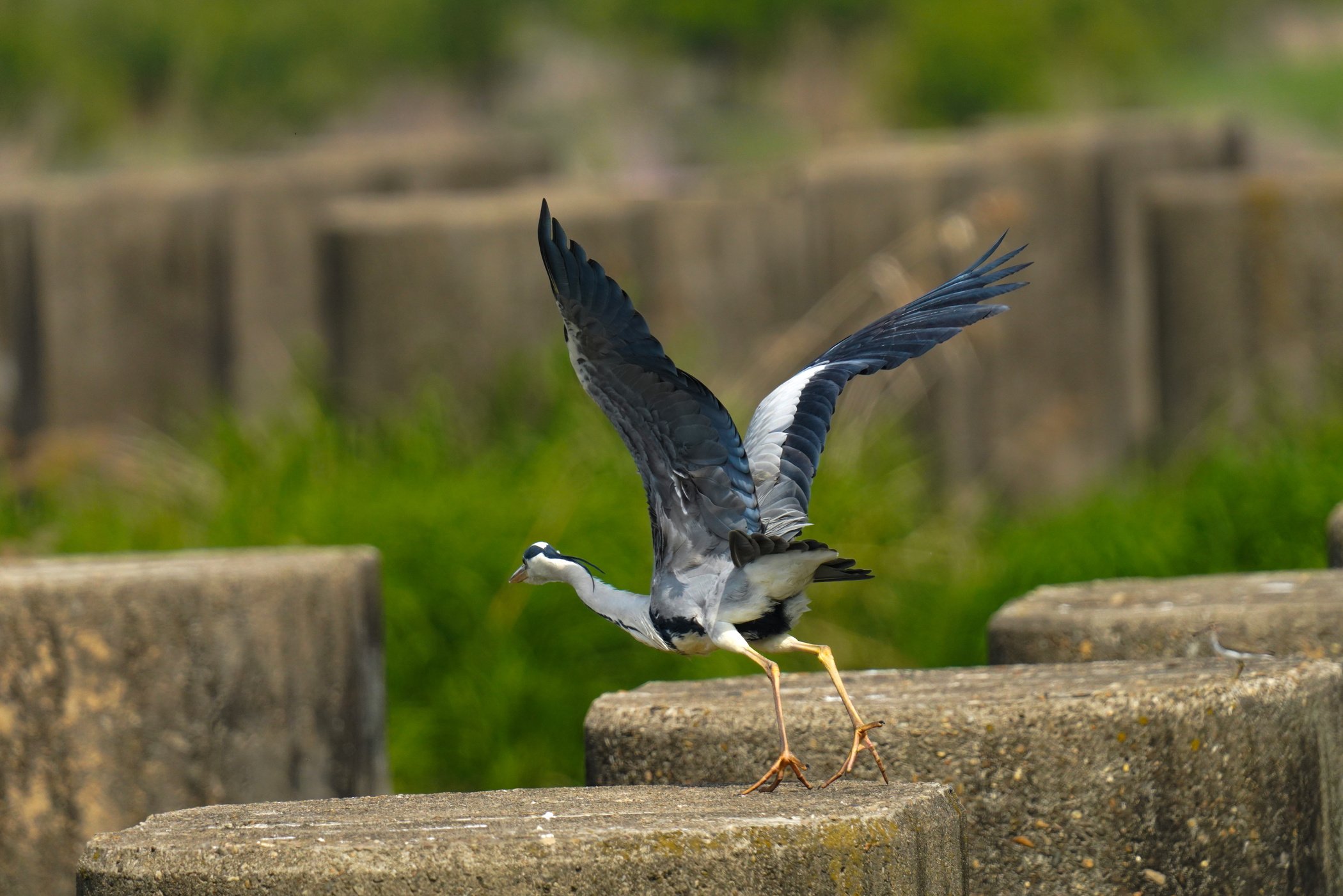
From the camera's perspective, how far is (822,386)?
11.0 ft

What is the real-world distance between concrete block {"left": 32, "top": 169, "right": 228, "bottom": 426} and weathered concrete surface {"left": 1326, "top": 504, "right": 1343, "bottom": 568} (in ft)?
15.5

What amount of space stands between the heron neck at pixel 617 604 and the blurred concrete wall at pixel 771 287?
4.00 meters

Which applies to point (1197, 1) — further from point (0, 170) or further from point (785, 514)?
point (785, 514)

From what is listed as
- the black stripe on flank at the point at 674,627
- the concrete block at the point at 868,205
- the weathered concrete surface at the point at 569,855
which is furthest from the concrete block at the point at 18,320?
the black stripe on flank at the point at 674,627

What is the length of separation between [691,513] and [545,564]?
28cm

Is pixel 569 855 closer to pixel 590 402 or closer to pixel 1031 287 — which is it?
pixel 590 402

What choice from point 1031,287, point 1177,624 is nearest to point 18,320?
point 1031,287

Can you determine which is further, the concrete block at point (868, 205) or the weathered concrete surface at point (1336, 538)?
the concrete block at point (868, 205)

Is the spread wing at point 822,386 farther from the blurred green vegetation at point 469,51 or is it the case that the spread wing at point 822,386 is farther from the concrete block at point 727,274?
the blurred green vegetation at point 469,51

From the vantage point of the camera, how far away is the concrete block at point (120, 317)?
26.6 feet

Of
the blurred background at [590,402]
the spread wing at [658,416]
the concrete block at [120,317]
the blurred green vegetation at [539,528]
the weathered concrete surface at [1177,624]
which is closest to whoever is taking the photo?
the spread wing at [658,416]

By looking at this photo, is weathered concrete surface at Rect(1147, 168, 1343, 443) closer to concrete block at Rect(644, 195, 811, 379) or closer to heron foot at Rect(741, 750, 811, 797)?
concrete block at Rect(644, 195, 811, 379)

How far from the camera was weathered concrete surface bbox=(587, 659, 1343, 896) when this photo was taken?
3.29m

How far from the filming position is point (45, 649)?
4.24m
